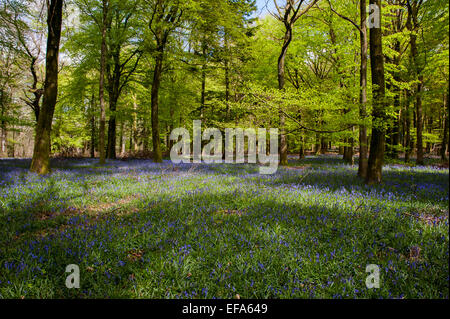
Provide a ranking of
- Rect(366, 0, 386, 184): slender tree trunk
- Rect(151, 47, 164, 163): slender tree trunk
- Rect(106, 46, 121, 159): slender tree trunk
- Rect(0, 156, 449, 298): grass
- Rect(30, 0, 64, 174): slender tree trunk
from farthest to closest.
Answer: Rect(106, 46, 121, 159): slender tree trunk < Rect(151, 47, 164, 163): slender tree trunk < Rect(30, 0, 64, 174): slender tree trunk < Rect(366, 0, 386, 184): slender tree trunk < Rect(0, 156, 449, 298): grass

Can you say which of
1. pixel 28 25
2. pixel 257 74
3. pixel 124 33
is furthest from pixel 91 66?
pixel 257 74

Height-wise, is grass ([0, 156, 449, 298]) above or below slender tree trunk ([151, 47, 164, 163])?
below

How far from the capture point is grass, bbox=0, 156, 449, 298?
2.31 metres

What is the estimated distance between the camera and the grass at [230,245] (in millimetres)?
2312

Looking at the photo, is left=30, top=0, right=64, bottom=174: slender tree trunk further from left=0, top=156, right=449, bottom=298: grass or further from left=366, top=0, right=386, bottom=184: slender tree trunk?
left=366, top=0, right=386, bottom=184: slender tree trunk

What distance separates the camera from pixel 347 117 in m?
7.59

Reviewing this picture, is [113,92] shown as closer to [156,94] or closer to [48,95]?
[156,94]

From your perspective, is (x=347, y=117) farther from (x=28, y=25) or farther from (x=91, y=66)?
(x=28, y=25)

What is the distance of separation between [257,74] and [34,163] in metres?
16.9

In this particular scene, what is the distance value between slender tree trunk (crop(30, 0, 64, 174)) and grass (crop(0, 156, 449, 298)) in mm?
3854

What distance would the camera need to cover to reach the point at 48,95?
9117 millimetres

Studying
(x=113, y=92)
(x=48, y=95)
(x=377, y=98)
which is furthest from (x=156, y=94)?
Result: (x=377, y=98)

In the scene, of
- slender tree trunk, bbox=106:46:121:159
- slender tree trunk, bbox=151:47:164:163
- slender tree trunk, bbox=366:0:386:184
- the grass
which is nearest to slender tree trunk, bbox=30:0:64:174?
the grass

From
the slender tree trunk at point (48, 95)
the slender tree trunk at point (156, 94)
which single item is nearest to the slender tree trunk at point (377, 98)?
the slender tree trunk at point (48, 95)
